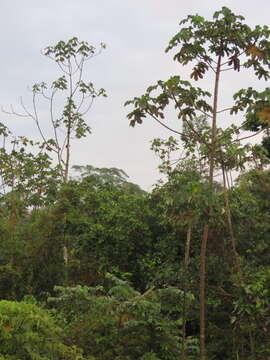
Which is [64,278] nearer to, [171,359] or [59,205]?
[59,205]

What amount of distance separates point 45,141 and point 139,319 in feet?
20.3

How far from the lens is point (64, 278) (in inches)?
251

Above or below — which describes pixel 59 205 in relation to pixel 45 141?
below

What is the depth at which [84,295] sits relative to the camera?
402cm

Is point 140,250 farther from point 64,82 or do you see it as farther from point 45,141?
point 64,82

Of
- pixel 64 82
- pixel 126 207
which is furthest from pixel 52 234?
pixel 64 82

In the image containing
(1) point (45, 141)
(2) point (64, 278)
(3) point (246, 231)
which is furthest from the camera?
(1) point (45, 141)

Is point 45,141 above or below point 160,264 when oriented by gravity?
above

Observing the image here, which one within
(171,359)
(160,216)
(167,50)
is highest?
(167,50)

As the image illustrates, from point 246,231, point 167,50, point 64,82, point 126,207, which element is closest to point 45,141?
point 64,82

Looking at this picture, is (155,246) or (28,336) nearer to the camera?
(28,336)

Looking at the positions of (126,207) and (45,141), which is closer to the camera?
(126,207)

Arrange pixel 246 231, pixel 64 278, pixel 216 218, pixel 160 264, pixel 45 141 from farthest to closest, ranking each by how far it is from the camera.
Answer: pixel 45 141
pixel 160 264
pixel 64 278
pixel 246 231
pixel 216 218

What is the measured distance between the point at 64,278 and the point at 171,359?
2634mm
